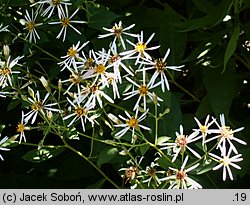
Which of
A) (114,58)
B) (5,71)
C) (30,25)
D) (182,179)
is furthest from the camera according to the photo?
(30,25)

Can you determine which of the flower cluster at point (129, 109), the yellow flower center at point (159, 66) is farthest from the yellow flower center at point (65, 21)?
the yellow flower center at point (159, 66)

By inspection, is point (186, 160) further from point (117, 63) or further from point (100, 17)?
point (100, 17)

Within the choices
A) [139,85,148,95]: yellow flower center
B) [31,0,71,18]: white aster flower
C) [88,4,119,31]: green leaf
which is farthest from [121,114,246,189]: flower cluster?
[31,0,71,18]: white aster flower

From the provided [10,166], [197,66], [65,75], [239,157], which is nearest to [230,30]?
[197,66]

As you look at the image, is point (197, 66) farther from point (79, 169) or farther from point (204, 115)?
point (79, 169)

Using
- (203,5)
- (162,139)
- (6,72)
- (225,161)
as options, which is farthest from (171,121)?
(6,72)

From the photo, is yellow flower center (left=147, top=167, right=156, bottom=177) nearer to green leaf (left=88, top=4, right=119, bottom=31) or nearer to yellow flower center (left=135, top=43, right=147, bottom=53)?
yellow flower center (left=135, top=43, right=147, bottom=53)

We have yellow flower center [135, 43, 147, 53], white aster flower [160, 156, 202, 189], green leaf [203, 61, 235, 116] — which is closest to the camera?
white aster flower [160, 156, 202, 189]
